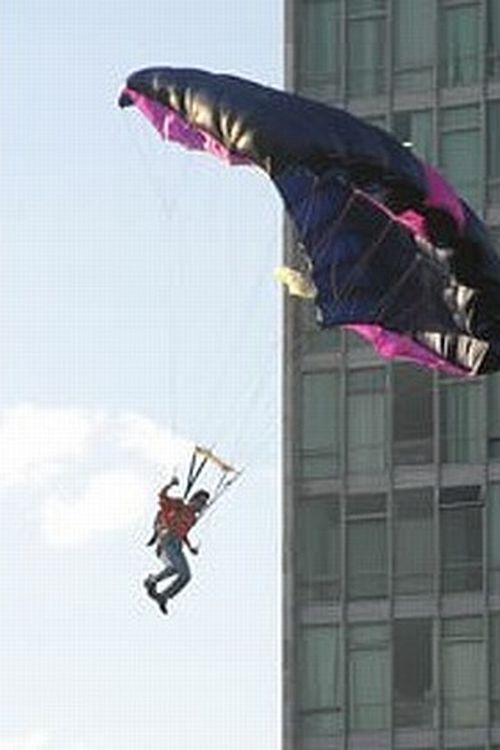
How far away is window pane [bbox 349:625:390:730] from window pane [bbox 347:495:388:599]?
118 cm

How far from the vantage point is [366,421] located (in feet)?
326

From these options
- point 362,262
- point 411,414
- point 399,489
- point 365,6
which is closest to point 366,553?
point 399,489

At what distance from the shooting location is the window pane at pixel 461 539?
320 feet

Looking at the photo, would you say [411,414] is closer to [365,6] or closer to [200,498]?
[365,6]

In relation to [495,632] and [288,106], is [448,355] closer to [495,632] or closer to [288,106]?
[288,106]

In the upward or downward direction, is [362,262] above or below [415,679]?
above

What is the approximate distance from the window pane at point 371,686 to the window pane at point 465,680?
1446 millimetres

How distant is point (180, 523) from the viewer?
2781 inches

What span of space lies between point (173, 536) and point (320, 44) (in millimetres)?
32839

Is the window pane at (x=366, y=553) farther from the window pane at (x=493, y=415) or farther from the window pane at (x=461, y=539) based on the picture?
the window pane at (x=493, y=415)

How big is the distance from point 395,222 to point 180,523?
6608 millimetres

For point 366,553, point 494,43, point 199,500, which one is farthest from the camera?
point 494,43

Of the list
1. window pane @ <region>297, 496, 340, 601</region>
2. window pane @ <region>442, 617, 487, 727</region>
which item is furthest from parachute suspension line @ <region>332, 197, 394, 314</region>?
window pane @ <region>297, 496, 340, 601</region>

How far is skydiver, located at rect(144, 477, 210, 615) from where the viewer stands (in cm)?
7069
